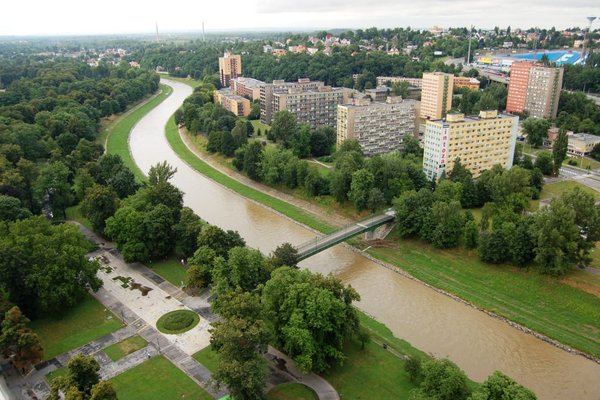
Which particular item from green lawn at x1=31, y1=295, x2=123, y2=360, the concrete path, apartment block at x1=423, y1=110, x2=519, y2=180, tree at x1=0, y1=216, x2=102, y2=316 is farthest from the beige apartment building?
the concrete path

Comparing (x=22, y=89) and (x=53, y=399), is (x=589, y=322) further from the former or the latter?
(x=22, y=89)

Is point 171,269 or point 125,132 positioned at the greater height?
point 125,132

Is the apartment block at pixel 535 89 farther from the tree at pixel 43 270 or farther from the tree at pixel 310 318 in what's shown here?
the tree at pixel 43 270

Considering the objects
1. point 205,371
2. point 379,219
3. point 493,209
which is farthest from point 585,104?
point 205,371

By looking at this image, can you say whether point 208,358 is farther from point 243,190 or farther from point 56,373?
point 243,190

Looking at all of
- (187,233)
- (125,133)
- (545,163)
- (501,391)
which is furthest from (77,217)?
(545,163)

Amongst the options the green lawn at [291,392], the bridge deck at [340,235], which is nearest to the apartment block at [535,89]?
the bridge deck at [340,235]
